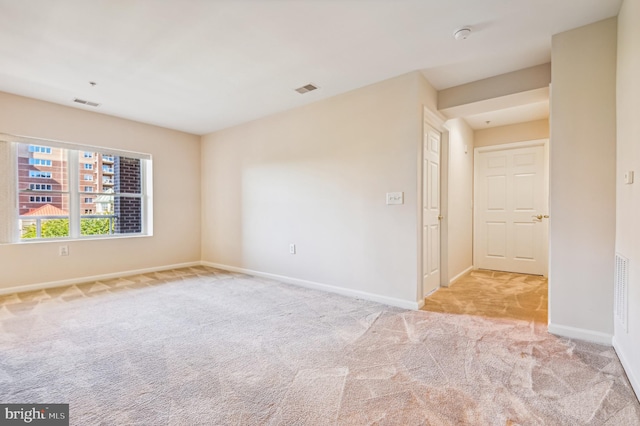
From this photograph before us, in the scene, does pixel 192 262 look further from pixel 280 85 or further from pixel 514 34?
pixel 514 34

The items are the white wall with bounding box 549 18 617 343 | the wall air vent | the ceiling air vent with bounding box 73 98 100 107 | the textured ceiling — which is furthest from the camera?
the ceiling air vent with bounding box 73 98 100 107

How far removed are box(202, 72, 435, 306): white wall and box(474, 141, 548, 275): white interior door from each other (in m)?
2.51

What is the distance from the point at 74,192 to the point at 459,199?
5720 mm

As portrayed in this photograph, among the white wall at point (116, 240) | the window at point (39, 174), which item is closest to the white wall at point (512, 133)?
the white wall at point (116, 240)

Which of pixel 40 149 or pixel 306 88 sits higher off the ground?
pixel 306 88

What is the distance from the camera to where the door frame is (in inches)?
123

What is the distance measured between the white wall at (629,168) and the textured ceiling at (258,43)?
0.38 m

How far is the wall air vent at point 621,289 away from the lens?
1946 millimetres

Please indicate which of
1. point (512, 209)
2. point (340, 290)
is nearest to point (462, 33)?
point (340, 290)

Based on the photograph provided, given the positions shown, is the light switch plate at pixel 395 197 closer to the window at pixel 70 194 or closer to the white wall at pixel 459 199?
the white wall at pixel 459 199

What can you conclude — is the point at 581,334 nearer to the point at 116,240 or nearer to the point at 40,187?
the point at 116,240

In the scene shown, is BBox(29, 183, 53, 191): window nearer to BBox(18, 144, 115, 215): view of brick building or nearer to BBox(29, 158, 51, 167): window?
BBox(18, 144, 115, 215): view of brick building

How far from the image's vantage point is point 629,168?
1.90 meters

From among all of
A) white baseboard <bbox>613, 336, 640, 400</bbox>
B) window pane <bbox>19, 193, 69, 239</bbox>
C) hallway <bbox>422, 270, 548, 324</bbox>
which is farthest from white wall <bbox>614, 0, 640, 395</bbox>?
window pane <bbox>19, 193, 69, 239</bbox>
